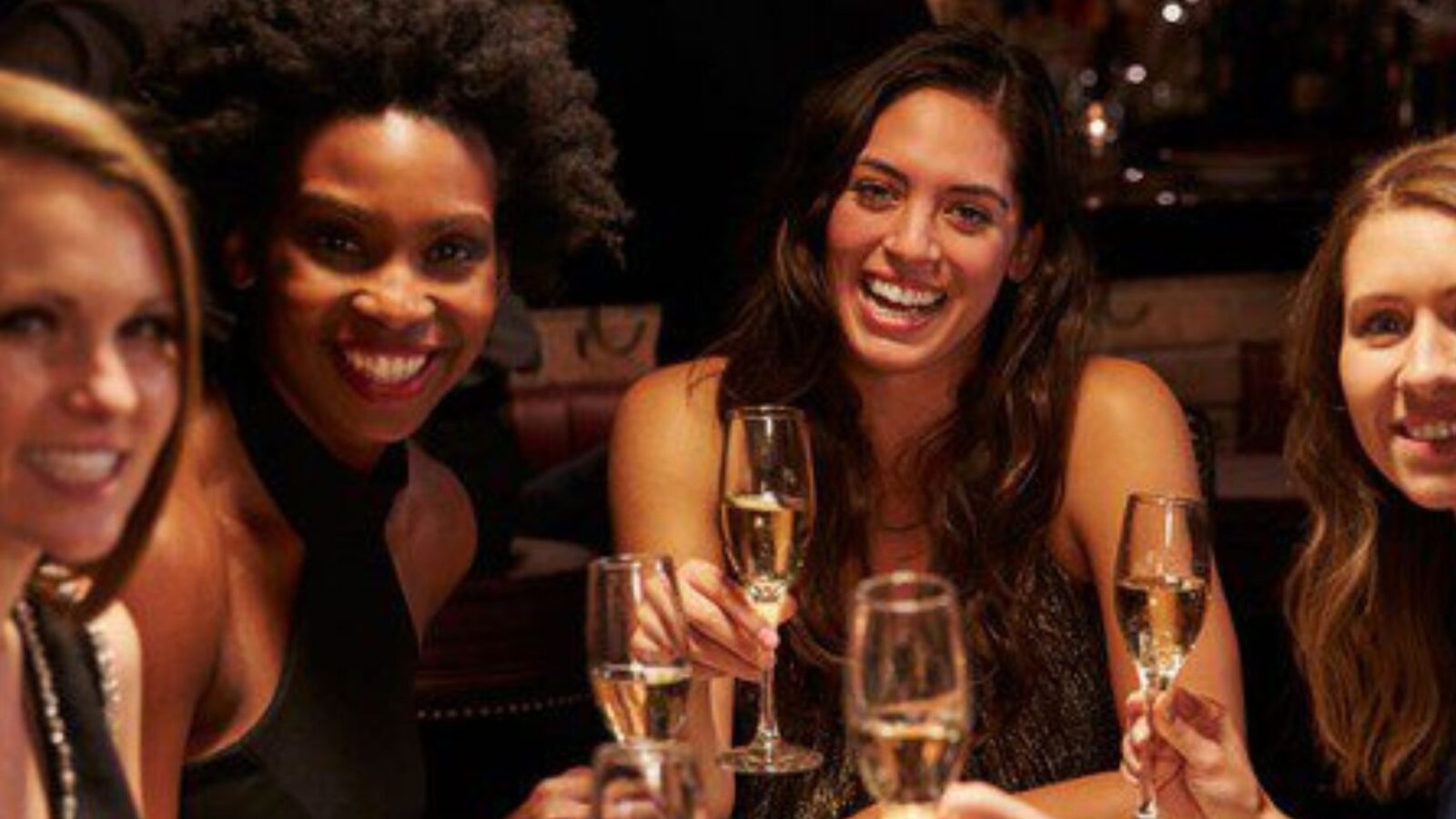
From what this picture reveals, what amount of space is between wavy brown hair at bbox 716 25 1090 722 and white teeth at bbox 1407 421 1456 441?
A: 0.56 m

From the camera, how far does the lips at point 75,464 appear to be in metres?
1.77

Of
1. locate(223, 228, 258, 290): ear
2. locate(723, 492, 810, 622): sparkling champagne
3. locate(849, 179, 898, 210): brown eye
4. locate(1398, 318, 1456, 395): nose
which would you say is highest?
locate(849, 179, 898, 210): brown eye

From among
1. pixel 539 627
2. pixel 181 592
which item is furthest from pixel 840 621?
pixel 181 592

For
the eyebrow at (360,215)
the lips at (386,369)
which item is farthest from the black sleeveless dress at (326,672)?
the eyebrow at (360,215)

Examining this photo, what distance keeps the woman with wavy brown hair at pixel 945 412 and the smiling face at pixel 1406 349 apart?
38cm

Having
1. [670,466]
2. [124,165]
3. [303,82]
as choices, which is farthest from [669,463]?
[124,165]

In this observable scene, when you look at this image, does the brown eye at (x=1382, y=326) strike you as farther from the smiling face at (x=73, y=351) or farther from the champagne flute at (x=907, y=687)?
the smiling face at (x=73, y=351)

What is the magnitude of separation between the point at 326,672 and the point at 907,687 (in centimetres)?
89

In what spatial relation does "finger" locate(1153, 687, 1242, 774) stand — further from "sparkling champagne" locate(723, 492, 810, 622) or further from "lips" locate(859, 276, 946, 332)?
"lips" locate(859, 276, 946, 332)

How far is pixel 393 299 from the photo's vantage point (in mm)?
2494

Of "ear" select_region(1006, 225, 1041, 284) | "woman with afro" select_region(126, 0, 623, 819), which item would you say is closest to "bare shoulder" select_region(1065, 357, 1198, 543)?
"ear" select_region(1006, 225, 1041, 284)

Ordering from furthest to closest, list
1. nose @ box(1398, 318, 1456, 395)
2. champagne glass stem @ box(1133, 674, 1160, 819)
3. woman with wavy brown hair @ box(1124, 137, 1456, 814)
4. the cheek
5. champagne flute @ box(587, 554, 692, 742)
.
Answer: woman with wavy brown hair @ box(1124, 137, 1456, 814) < nose @ box(1398, 318, 1456, 395) < champagne glass stem @ box(1133, 674, 1160, 819) < champagne flute @ box(587, 554, 692, 742) < the cheek

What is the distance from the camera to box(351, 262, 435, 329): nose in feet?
8.18

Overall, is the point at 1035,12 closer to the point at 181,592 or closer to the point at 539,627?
the point at 539,627
